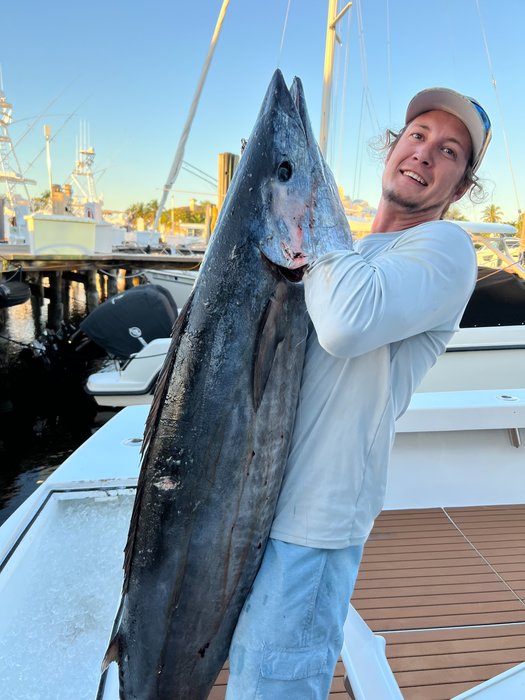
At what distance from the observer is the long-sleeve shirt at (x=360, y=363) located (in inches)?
41.8

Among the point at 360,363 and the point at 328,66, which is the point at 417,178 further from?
the point at 328,66

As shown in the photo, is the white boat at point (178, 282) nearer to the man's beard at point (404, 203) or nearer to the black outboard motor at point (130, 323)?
the black outboard motor at point (130, 323)

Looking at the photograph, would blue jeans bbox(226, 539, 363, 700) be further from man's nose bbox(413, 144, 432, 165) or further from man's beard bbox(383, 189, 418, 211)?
man's nose bbox(413, 144, 432, 165)

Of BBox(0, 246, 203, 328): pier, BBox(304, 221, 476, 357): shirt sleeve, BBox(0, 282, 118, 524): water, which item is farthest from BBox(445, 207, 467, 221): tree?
BBox(0, 246, 203, 328): pier

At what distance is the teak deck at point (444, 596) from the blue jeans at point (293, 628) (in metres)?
1.07

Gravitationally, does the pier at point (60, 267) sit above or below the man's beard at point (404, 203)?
below

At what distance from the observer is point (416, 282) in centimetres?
107

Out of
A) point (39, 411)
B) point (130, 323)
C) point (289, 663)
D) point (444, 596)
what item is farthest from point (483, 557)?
point (39, 411)

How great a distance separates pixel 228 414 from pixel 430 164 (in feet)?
2.82

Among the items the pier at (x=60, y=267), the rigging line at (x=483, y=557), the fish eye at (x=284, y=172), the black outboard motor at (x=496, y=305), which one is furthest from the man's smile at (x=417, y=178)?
the pier at (x=60, y=267)

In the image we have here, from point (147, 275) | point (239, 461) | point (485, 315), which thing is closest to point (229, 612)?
point (239, 461)

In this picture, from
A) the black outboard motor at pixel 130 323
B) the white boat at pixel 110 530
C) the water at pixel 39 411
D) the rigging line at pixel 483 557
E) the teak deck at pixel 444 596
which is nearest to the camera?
the white boat at pixel 110 530

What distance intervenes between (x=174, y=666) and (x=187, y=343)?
0.87m

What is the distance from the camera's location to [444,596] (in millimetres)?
2744
